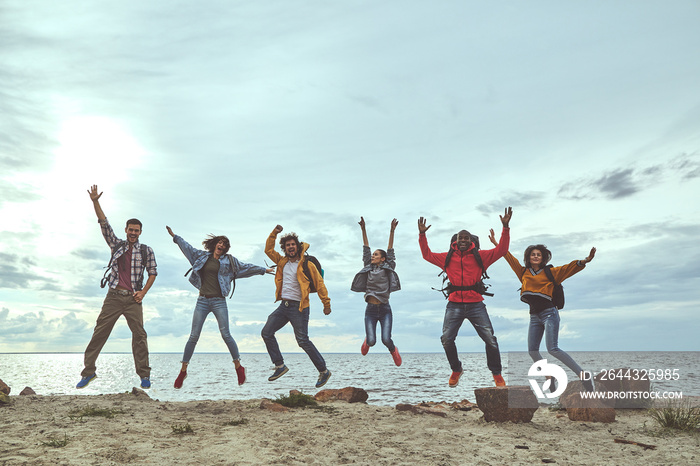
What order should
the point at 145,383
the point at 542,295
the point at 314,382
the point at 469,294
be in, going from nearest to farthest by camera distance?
the point at 469,294
the point at 542,295
the point at 145,383
the point at 314,382

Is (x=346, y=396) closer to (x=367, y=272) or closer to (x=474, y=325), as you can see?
(x=367, y=272)

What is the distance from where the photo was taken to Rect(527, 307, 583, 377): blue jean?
902cm

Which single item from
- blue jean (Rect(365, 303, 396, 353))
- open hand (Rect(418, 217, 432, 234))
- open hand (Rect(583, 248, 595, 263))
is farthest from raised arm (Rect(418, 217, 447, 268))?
open hand (Rect(583, 248, 595, 263))

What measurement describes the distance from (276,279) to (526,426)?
5316mm

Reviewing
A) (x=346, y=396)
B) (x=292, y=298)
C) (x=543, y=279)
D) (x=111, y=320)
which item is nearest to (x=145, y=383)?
(x=111, y=320)

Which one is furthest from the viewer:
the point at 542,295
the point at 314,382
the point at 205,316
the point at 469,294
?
the point at 314,382

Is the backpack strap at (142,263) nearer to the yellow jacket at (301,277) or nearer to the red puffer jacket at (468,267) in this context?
the yellow jacket at (301,277)

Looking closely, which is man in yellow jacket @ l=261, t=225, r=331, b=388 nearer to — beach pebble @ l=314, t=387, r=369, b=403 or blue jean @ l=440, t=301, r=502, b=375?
beach pebble @ l=314, t=387, r=369, b=403

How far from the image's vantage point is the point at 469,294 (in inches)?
356

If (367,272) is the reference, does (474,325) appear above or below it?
below

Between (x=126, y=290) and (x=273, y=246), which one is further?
(x=273, y=246)

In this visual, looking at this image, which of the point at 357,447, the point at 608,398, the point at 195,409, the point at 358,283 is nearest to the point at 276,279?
the point at 358,283

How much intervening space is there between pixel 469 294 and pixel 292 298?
338cm

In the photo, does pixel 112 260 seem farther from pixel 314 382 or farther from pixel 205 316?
pixel 314 382
